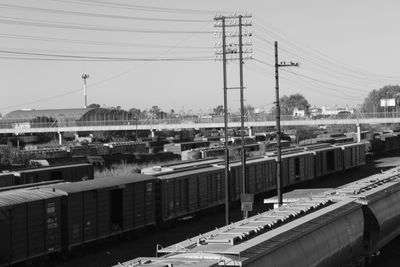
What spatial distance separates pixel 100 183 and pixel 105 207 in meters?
1.15

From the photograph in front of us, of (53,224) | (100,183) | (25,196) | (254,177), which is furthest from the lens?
(254,177)

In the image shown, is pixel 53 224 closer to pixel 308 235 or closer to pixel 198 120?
pixel 308 235

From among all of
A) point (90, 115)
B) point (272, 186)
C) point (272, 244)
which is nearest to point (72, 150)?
point (272, 186)

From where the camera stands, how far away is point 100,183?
25.4 m

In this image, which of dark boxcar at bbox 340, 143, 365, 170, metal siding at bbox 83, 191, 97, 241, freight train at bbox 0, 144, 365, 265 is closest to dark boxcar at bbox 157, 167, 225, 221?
freight train at bbox 0, 144, 365, 265

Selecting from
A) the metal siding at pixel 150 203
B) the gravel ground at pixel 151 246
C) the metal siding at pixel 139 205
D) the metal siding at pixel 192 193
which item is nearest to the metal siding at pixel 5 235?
the gravel ground at pixel 151 246

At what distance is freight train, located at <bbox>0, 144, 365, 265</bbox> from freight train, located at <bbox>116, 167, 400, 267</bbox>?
8.59 metres

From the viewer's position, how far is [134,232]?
1070 inches

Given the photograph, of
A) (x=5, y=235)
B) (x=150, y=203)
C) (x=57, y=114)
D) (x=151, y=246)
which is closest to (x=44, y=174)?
(x=150, y=203)

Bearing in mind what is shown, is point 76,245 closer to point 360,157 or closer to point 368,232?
point 368,232

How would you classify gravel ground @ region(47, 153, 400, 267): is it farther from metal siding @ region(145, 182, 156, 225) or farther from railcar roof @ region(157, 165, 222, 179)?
railcar roof @ region(157, 165, 222, 179)

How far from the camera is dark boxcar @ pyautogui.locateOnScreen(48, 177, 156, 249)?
75.2 ft

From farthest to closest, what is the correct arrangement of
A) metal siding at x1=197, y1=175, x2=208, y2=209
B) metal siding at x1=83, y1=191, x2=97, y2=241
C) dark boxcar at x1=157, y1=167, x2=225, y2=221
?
1. metal siding at x1=197, y1=175, x2=208, y2=209
2. dark boxcar at x1=157, y1=167, x2=225, y2=221
3. metal siding at x1=83, y1=191, x2=97, y2=241

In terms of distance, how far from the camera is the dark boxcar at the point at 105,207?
75.2 feet
